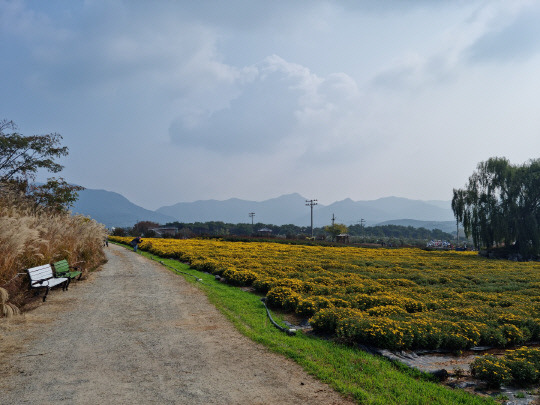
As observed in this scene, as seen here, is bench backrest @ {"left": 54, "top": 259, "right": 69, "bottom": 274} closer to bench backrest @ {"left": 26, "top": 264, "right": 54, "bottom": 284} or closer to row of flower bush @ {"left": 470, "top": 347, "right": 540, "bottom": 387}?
bench backrest @ {"left": 26, "top": 264, "right": 54, "bottom": 284}

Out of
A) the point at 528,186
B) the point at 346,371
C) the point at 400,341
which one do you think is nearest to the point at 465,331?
the point at 400,341

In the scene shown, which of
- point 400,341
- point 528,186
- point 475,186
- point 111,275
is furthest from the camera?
point 475,186

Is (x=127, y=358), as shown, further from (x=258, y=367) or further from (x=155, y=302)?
(x=155, y=302)

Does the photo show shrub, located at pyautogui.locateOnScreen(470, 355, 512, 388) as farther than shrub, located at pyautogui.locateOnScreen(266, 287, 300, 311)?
No

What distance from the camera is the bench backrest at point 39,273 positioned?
10.1 metres

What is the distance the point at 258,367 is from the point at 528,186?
42395 mm

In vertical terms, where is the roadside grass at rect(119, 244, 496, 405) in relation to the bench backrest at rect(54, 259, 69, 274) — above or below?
below

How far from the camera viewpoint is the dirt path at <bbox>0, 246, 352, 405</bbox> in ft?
16.1

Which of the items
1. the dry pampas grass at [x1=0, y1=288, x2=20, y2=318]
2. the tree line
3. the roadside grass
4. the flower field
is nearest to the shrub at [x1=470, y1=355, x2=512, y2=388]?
the roadside grass

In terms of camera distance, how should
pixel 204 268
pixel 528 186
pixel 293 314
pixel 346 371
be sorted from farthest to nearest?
1. pixel 528 186
2. pixel 204 268
3. pixel 293 314
4. pixel 346 371

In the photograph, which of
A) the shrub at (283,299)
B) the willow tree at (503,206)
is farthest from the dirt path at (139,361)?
the willow tree at (503,206)

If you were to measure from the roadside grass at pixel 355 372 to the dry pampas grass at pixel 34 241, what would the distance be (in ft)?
19.7

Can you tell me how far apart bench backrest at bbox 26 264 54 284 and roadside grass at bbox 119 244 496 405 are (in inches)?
233

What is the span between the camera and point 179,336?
7.66 m
